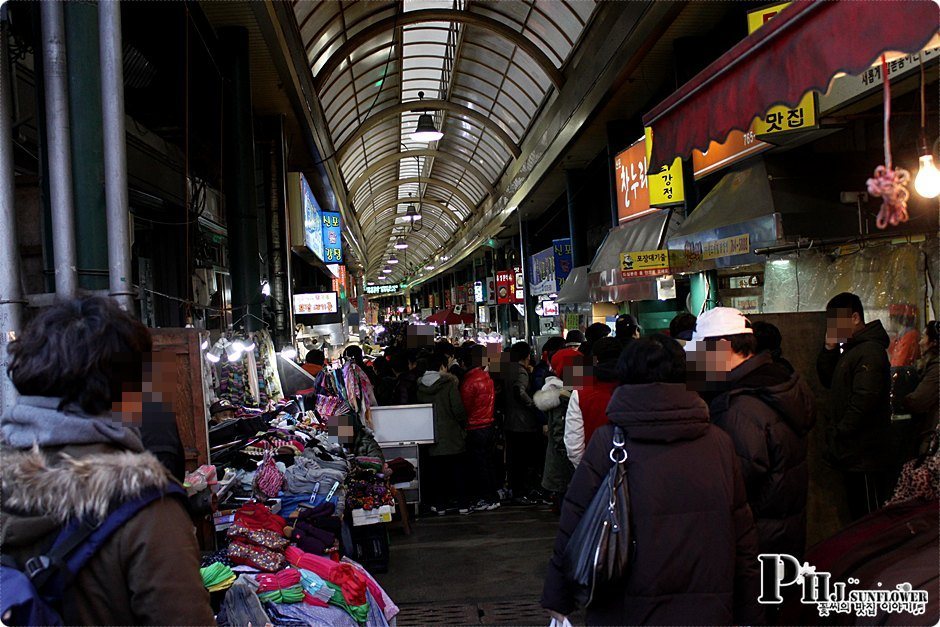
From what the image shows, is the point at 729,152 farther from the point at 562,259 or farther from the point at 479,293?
the point at 479,293

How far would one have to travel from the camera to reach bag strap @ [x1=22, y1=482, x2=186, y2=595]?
1584 millimetres

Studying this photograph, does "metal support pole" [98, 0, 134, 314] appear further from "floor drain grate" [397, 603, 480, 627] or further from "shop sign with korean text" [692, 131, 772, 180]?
"shop sign with korean text" [692, 131, 772, 180]

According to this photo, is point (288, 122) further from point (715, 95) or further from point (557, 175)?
point (715, 95)

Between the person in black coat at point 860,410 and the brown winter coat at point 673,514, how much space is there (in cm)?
225

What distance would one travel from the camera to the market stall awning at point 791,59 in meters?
2.35

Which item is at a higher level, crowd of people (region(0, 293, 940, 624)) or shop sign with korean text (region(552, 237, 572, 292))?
shop sign with korean text (region(552, 237, 572, 292))

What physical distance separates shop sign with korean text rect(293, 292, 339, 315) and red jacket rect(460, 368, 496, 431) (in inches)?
249

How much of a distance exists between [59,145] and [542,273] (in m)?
17.0

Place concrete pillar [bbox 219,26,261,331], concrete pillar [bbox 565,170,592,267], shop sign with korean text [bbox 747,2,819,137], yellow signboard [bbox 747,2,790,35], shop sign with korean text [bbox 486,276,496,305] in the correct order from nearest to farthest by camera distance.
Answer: yellow signboard [bbox 747,2,790,35]
shop sign with korean text [bbox 747,2,819,137]
concrete pillar [bbox 219,26,261,331]
concrete pillar [bbox 565,170,592,267]
shop sign with korean text [bbox 486,276,496,305]

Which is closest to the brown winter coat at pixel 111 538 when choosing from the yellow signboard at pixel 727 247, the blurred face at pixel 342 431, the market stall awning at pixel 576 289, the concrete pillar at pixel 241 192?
the blurred face at pixel 342 431

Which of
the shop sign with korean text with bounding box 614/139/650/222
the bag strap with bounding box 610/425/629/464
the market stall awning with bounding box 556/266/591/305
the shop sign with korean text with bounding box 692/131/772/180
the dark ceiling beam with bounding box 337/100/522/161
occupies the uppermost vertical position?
the dark ceiling beam with bounding box 337/100/522/161

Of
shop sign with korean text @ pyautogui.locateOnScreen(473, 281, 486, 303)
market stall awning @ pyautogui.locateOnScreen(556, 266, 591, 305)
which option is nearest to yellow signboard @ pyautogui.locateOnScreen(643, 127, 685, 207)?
market stall awning @ pyautogui.locateOnScreen(556, 266, 591, 305)

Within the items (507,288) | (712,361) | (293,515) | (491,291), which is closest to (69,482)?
(712,361)

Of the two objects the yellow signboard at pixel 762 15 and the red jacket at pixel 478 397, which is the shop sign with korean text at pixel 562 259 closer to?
the red jacket at pixel 478 397
